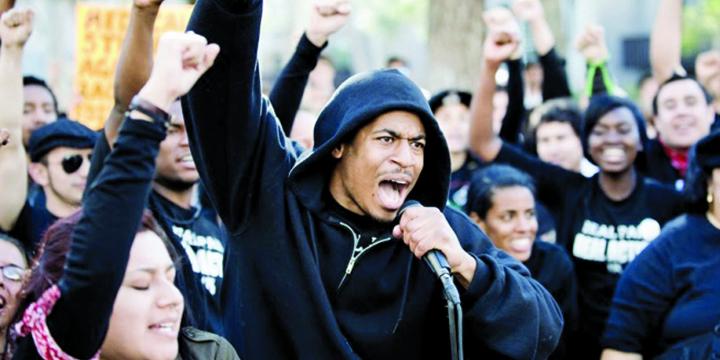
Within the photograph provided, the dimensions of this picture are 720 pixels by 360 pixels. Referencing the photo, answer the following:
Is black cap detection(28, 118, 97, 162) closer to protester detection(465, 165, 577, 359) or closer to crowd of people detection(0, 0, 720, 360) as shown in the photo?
crowd of people detection(0, 0, 720, 360)

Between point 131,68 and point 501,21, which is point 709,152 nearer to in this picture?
point 501,21

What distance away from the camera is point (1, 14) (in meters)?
5.21

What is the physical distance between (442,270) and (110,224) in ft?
3.23

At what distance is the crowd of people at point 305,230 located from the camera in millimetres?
3383

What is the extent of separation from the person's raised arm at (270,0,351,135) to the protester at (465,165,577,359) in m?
1.19

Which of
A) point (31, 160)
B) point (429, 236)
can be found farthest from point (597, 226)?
point (429, 236)

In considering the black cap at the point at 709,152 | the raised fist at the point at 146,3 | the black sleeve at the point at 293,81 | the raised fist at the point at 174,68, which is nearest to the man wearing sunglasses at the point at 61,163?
the black sleeve at the point at 293,81

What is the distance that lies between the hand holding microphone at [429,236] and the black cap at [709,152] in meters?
2.05

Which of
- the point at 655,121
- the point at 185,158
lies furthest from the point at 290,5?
the point at 185,158

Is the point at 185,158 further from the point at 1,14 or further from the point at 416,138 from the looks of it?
the point at 416,138

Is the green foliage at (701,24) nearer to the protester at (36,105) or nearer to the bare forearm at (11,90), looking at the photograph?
the protester at (36,105)

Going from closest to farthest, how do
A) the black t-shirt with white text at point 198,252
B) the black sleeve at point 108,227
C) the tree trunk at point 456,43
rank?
1. the black sleeve at point 108,227
2. the black t-shirt with white text at point 198,252
3. the tree trunk at point 456,43

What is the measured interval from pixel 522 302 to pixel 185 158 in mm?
1974

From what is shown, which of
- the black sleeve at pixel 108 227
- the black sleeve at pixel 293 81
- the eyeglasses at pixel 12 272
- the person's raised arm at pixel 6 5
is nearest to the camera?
the black sleeve at pixel 108 227
